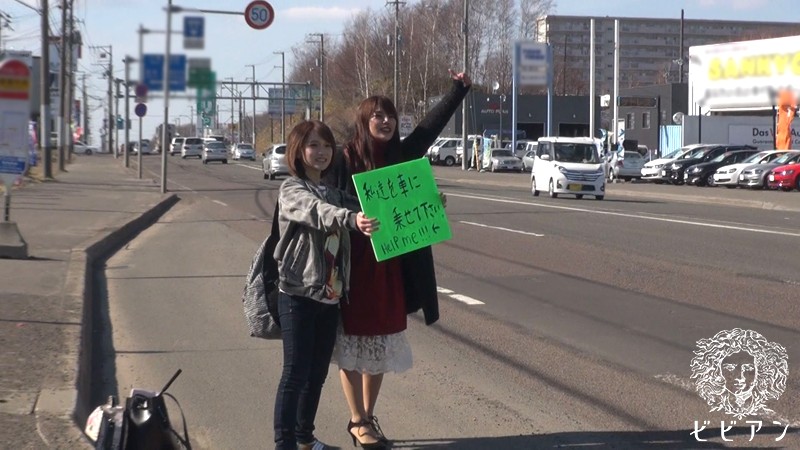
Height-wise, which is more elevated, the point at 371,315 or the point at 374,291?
the point at 374,291

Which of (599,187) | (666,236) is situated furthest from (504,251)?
(599,187)

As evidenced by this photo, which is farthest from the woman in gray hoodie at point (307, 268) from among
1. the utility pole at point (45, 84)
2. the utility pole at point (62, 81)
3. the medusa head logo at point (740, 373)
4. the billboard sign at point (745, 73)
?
the utility pole at point (62, 81)

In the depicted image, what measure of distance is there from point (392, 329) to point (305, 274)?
2.19 feet

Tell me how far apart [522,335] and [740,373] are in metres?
2.59

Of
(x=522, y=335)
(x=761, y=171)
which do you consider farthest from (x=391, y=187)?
(x=761, y=171)

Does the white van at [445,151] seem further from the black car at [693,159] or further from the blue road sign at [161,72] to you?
the blue road sign at [161,72]

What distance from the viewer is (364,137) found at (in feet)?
18.5

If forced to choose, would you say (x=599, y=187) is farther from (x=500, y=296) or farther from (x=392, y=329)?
(x=392, y=329)

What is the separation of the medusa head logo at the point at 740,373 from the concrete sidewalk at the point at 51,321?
390 centimetres

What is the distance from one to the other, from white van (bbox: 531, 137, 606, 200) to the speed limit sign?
874 inches

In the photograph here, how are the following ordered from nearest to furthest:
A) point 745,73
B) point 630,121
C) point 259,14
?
point 259,14 < point 745,73 < point 630,121

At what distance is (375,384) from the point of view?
232 inches

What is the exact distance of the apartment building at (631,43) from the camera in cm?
4519

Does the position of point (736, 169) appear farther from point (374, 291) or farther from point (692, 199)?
point (374, 291)
